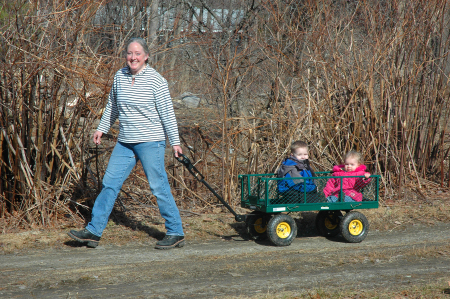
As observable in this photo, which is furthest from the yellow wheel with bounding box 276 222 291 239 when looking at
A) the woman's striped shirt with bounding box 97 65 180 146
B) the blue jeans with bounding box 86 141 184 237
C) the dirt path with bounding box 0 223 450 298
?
the woman's striped shirt with bounding box 97 65 180 146

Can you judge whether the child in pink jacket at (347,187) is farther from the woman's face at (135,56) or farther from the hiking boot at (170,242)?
Answer: the woman's face at (135,56)

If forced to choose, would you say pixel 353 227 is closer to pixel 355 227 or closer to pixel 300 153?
pixel 355 227

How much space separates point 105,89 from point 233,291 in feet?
9.95

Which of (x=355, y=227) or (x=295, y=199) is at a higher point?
(x=295, y=199)

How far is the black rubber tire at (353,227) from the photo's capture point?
215 inches

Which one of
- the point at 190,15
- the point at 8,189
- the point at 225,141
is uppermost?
the point at 190,15

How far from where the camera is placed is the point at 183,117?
26.9ft

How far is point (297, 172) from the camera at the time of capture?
5.50 m

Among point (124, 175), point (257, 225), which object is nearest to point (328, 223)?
point (257, 225)

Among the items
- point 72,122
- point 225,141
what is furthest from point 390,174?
point 72,122

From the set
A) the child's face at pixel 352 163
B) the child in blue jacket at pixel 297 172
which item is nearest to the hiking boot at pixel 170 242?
the child in blue jacket at pixel 297 172

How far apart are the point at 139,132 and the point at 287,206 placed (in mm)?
1736

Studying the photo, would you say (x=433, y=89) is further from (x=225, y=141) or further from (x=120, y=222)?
(x=120, y=222)

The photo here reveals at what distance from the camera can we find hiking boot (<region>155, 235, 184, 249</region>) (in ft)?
17.0
